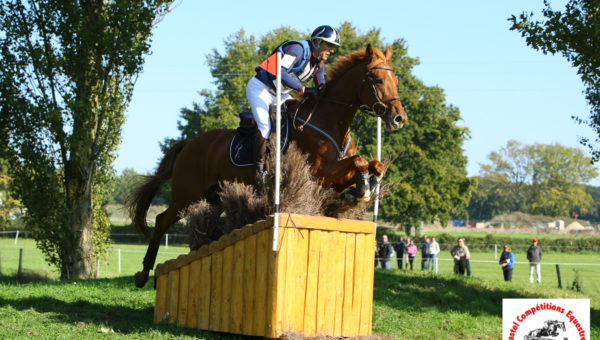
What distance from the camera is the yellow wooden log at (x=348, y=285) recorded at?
5.98 meters

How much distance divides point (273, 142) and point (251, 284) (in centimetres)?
139

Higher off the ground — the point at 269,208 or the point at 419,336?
the point at 269,208

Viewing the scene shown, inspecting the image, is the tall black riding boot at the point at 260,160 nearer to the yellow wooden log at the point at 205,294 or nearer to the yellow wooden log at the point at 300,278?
the yellow wooden log at the point at 300,278

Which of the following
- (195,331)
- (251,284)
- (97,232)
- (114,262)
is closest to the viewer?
(251,284)

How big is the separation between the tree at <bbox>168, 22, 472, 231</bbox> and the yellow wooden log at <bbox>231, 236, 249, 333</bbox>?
90.6 feet

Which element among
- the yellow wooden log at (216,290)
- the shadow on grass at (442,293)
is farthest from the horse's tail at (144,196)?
the shadow on grass at (442,293)

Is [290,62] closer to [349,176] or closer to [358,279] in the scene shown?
[349,176]

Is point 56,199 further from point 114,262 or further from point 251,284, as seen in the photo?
point 114,262

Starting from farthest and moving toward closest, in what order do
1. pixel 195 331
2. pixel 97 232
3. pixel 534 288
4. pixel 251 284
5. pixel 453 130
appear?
pixel 453 130, pixel 97 232, pixel 534 288, pixel 195 331, pixel 251 284

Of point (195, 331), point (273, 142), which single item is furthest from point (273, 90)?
point (195, 331)

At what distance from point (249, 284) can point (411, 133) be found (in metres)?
32.0

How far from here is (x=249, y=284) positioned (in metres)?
5.67

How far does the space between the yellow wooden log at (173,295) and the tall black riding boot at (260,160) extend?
134cm

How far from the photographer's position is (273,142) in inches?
234
